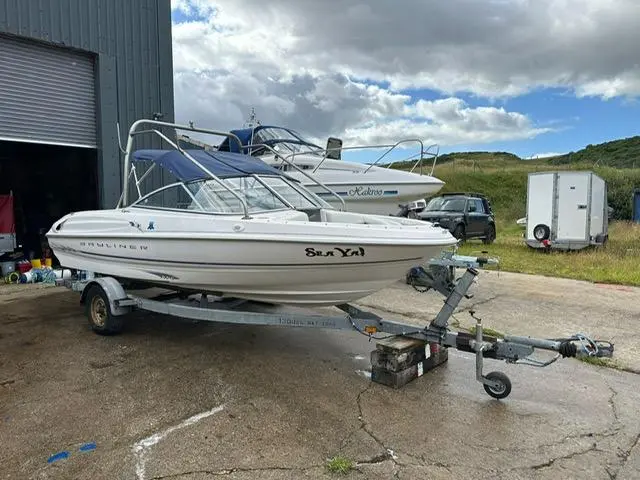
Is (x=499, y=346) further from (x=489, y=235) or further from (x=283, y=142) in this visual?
(x=489, y=235)

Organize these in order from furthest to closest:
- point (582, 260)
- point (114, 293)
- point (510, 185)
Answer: point (510, 185) → point (582, 260) → point (114, 293)

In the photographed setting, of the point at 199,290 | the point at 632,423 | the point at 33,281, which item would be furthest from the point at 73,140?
the point at 632,423

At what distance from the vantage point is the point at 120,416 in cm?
361

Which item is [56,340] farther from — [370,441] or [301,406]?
[370,441]

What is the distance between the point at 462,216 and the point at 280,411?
1186 cm

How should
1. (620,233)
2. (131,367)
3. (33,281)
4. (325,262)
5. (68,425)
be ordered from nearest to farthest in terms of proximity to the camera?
(68,425) → (325,262) → (131,367) → (33,281) → (620,233)

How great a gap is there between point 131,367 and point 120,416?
1091 millimetres

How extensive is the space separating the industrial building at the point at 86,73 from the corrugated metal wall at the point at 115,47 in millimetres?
17

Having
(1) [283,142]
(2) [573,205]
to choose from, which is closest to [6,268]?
(1) [283,142]

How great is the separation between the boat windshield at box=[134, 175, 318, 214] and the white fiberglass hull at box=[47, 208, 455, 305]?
15cm

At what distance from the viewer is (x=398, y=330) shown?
437cm

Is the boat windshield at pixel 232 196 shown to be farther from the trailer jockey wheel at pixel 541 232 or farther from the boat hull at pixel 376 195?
the trailer jockey wheel at pixel 541 232

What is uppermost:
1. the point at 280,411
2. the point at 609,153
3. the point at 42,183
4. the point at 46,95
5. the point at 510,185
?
the point at 609,153

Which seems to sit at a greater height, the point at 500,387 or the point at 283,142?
the point at 283,142
